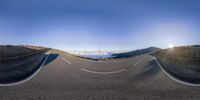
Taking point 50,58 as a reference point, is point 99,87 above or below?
Answer: below

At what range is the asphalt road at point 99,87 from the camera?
15.3 metres

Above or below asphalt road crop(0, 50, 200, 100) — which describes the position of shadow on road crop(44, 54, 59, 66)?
above

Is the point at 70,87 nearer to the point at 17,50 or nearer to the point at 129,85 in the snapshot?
the point at 129,85

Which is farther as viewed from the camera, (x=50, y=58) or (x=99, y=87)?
(x=50, y=58)

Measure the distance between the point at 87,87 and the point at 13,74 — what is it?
24.4ft

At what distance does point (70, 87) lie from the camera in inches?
712

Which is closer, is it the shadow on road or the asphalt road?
the asphalt road

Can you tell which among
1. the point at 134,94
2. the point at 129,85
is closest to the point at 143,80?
the point at 129,85

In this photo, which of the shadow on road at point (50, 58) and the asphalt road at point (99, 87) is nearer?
the asphalt road at point (99, 87)

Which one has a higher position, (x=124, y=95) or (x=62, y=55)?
(x=62, y=55)

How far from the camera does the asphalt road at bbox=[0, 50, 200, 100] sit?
15291 mm

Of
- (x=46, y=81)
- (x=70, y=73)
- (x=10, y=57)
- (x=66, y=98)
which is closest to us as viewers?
(x=66, y=98)

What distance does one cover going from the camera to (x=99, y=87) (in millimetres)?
18219

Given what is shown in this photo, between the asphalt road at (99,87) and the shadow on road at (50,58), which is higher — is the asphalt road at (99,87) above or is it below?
below
